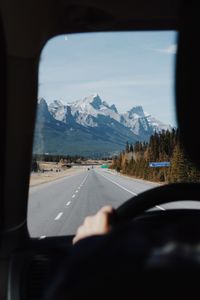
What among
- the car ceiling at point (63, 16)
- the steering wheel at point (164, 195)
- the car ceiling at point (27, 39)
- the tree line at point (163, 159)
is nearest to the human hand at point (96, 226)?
the steering wheel at point (164, 195)

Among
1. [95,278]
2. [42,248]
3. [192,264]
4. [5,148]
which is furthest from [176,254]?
[5,148]

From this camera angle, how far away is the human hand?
1.21 meters

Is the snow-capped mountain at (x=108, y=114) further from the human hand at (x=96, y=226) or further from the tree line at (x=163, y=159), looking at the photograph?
the tree line at (x=163, y=159)

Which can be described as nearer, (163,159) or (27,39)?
(27,39)

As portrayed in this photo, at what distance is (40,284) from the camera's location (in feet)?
8.24

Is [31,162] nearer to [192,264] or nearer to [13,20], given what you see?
[13,20]

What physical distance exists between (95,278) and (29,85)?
2265 millimetres

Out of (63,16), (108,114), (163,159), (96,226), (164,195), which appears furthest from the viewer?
(163,159)

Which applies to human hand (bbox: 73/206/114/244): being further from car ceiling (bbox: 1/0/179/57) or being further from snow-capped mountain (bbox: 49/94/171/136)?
snow-capped mountain (bbox: 49/94/171/136)

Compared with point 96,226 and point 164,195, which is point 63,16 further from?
point 96,226

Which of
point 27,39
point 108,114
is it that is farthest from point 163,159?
point 27,39

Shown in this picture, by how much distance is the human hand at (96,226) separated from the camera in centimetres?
121

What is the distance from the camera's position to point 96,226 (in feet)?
4.12

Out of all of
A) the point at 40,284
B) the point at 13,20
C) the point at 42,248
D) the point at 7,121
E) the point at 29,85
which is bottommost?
the point at 40,284
